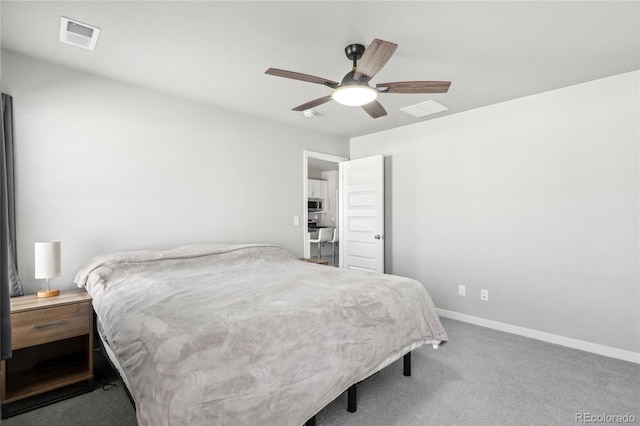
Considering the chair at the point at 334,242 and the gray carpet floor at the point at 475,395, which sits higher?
the chair at the point at 334,242

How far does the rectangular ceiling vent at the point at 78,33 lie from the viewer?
81.7 inches

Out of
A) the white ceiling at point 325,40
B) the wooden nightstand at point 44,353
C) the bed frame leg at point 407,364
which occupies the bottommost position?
the bed frame leg at point 407,364

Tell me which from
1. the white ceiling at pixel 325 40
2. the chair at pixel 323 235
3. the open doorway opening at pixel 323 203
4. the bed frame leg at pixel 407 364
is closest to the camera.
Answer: the white ceiling at pixel 325 40

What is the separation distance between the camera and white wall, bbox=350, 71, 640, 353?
2.81 m

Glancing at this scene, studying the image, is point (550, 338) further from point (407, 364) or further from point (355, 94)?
point (355, 94)

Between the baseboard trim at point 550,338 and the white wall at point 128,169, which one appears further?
the baseboard trim at point 550,338

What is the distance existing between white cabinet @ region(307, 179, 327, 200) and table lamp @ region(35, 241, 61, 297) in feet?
18.1

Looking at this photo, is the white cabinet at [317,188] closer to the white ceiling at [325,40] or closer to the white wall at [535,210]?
the white wall at [535,210]

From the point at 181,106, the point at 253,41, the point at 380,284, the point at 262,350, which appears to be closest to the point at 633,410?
the point at 380,284

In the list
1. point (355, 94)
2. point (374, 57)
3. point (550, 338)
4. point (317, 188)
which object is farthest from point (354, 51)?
point (317, 188)

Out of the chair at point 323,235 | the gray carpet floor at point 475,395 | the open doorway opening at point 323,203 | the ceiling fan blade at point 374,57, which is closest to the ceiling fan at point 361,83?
the ceiling fan blade at point 374,57

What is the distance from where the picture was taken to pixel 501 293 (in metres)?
3.49

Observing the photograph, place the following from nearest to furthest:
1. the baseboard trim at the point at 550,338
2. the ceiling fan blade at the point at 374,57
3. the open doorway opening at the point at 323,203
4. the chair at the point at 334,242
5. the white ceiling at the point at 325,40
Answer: the ceiling fan blade at the point at 374,57, the white ceiling at the point at 325,40, the baseboard trim at the point at 550,338, the chair at the point at 334,242, the open doorway opening at the point at 323,203

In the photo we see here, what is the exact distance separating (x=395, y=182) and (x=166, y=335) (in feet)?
12.0
